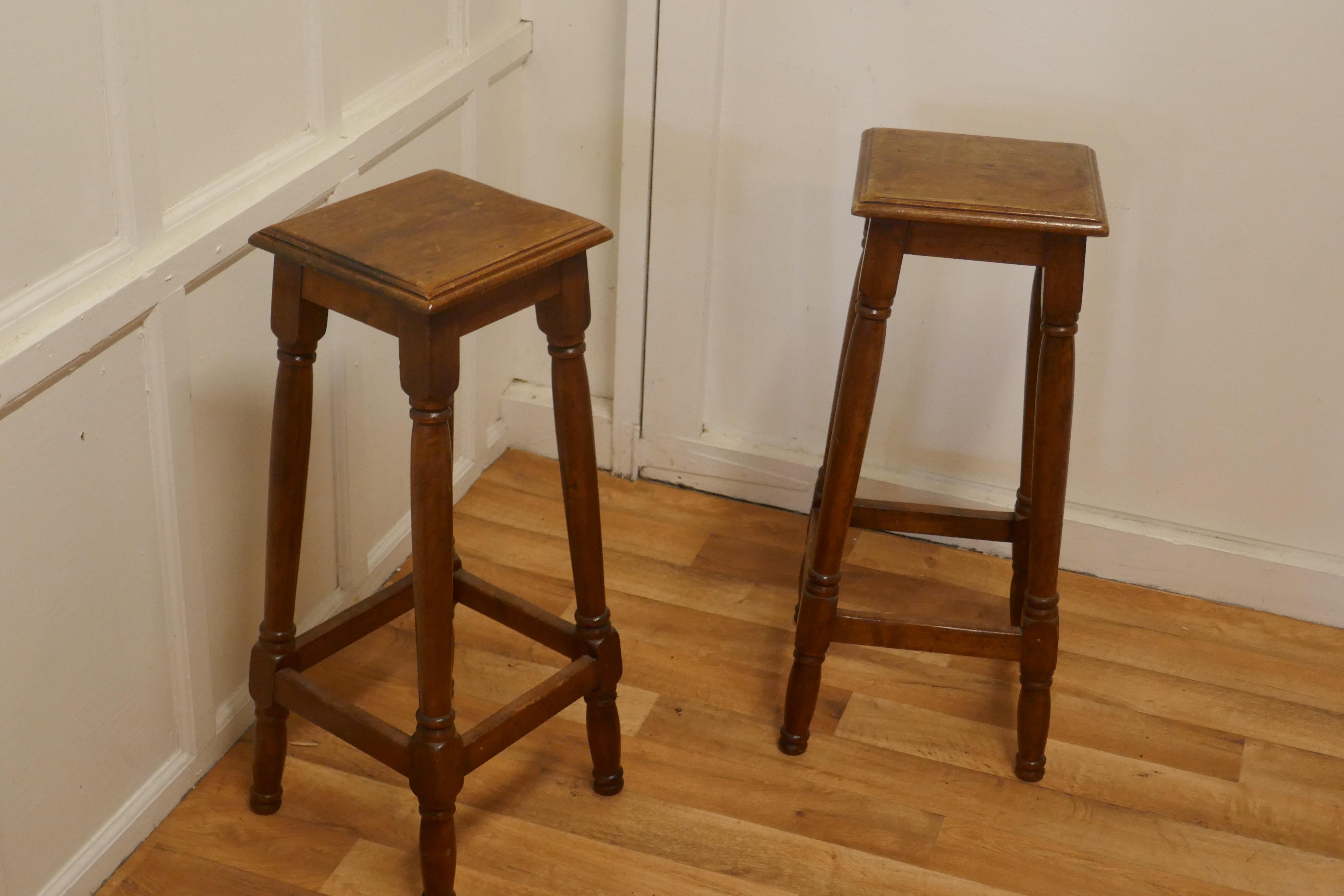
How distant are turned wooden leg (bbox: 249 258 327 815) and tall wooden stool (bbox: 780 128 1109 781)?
744mm

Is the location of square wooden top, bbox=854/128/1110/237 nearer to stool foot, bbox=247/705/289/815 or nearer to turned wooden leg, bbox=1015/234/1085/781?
turned wooden leg, bbox=1015/234/1085/781

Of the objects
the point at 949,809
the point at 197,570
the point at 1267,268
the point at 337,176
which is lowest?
the point at 949,809

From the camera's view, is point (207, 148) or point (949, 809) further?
point (949, 809)

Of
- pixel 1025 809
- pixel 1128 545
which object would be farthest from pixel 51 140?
pixel 1128 545

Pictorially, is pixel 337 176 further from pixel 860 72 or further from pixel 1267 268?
pixel 1267 268

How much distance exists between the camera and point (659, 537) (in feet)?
8.67

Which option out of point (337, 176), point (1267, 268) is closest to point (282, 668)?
point (337, 176)

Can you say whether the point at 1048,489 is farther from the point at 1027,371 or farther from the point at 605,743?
the point at 605,743

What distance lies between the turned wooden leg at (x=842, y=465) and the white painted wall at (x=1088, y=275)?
0.49 metres

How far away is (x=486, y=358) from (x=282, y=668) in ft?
3.51

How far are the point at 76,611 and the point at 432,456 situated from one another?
0.51 metres

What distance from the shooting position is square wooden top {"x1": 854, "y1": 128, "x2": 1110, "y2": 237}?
170cm

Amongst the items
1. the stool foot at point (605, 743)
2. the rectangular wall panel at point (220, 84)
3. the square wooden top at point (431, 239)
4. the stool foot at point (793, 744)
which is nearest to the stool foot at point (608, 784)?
the stool foot at point (605, 743)

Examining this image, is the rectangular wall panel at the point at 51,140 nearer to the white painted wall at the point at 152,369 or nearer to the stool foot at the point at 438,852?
the white painted wall at the point at 152,369
